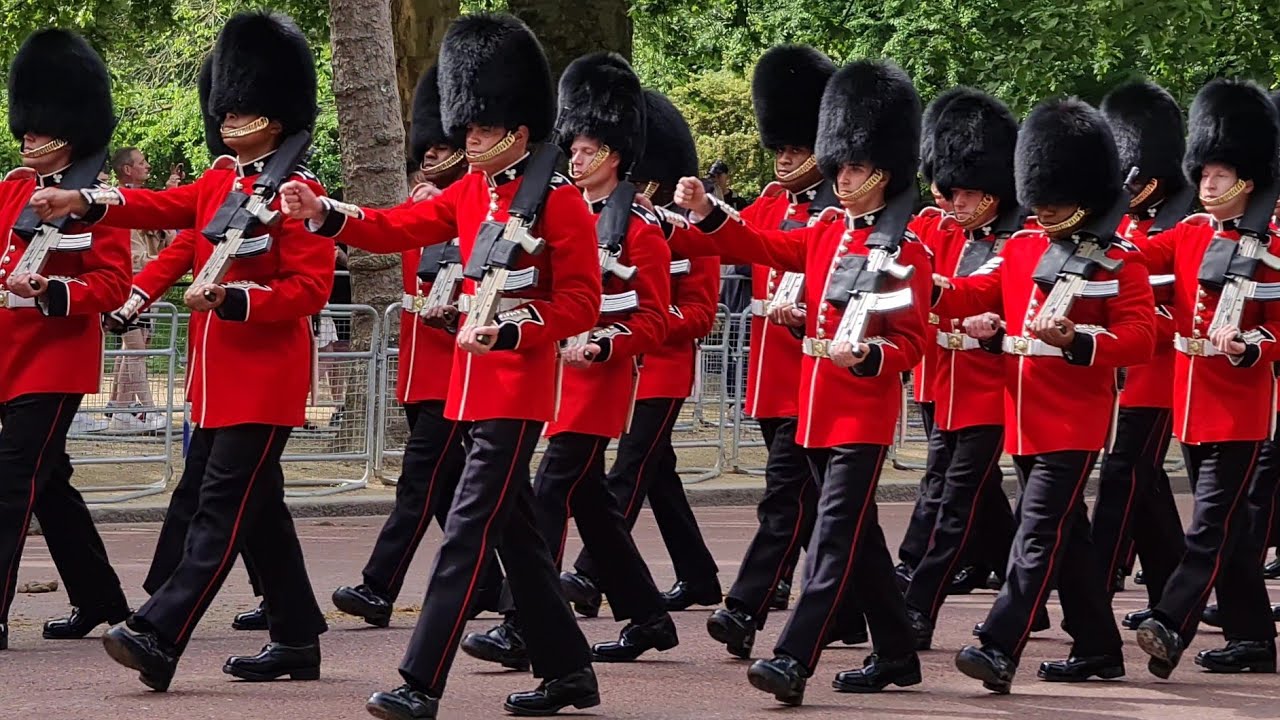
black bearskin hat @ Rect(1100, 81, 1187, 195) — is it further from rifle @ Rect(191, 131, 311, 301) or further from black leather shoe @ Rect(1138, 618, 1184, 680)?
rifle @ Rect(191, 131, 311, 301)

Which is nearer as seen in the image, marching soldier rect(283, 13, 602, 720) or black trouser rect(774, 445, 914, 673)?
marching soldier rect(283, 13, 602, 720)

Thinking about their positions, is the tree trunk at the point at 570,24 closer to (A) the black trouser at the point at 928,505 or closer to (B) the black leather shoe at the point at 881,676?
(A) the black trouser at the point at 928,505

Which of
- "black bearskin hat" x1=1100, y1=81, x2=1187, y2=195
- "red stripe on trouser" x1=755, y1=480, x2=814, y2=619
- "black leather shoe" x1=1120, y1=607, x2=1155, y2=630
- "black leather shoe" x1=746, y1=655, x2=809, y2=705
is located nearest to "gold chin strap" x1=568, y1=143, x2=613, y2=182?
"red stripe on trouser" x1=755, y1=480, x2=814, y2=619

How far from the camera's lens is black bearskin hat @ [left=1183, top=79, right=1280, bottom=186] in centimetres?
822

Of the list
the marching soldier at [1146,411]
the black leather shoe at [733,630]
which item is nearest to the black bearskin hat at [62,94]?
the black leather shoe at [733,630]

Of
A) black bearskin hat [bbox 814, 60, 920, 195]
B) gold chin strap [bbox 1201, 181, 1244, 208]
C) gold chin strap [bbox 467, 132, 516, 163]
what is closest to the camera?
gold chin strap [bbox 467, 132, 516, 163]

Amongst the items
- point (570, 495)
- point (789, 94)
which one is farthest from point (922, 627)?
point (789, 94)

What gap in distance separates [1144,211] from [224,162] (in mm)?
3779

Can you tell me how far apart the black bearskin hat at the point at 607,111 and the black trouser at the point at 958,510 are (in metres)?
1.61

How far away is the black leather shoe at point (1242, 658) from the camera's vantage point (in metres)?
7.77

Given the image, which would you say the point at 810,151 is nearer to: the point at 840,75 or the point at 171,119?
the point at 840,75

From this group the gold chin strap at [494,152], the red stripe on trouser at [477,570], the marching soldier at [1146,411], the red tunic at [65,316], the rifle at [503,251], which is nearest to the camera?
the red stripe on trouser at [477,570]

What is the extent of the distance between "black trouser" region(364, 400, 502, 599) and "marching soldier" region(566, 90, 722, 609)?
56 cm

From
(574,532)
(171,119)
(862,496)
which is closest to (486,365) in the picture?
(862,496)
